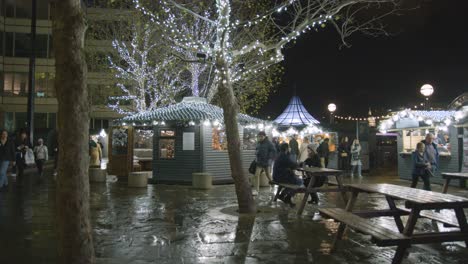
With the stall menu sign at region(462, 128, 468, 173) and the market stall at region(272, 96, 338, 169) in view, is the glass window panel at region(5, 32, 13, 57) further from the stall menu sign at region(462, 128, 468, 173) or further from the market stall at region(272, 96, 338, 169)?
the stall menu sign at region(462, 128, 468, 173)

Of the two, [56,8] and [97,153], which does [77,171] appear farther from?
[97,153]

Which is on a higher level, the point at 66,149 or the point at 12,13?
the point at 12,13

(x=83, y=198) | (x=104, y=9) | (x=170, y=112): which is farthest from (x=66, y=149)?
(x=104, y=9)

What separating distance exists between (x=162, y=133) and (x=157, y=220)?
835 cm

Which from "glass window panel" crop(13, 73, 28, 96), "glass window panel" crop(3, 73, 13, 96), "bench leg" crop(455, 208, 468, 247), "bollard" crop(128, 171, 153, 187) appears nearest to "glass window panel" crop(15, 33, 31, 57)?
"glass window panel" crop(13, 73, 28, 96)

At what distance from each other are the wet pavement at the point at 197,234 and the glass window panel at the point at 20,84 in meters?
33.7

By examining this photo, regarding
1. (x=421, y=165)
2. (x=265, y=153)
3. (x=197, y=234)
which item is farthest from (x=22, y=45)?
(x=421, y=165)

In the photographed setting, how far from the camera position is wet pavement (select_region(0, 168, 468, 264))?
19.5 ft

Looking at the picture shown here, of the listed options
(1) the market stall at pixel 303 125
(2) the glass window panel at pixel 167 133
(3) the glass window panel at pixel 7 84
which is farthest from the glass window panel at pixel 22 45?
(2) the glass window panel at pixel 167 133

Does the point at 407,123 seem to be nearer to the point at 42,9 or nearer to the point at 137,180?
the point at 137,180

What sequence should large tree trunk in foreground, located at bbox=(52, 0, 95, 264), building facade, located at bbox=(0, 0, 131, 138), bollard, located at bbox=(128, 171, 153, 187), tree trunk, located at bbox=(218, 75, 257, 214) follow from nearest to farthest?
large tree trunk in foreground, located at bbox=(52, 0, 95, 264) → tree trunk, located at bbox=(218, 75, 257, 214) → bollard, located at bbox=(128, 171, 153, 187) → building facade, located at bbox=(0, 0, 131, 138)

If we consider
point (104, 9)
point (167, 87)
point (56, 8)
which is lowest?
point (56, 8)

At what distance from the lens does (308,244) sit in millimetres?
6672

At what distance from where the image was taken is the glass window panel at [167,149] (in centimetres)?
1656
